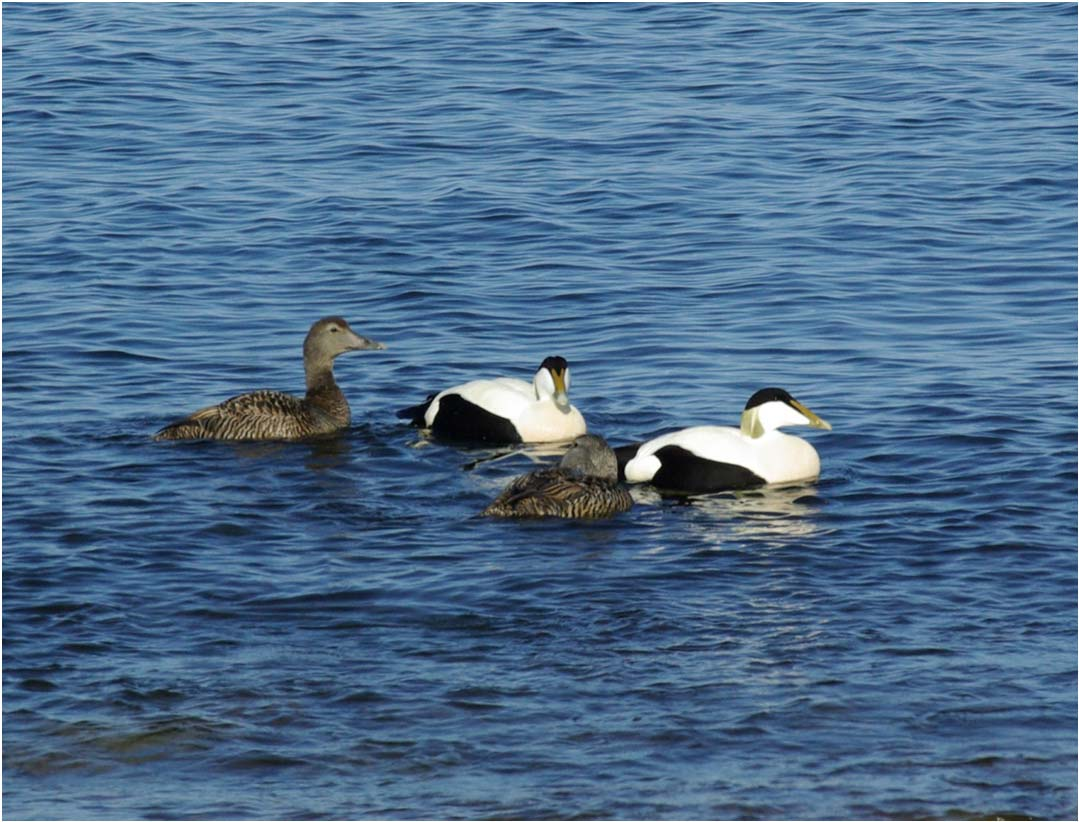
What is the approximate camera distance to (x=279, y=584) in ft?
33.5

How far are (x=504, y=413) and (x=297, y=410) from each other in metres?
1.44

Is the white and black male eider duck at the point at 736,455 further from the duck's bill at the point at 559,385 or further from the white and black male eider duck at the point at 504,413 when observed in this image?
the white and black male eider duck at the point at 504,413

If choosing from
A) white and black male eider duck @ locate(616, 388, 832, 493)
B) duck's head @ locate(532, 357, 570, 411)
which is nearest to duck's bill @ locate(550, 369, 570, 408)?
duck's head @ locate(532, 357, 570, 411)

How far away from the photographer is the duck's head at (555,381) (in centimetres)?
1269

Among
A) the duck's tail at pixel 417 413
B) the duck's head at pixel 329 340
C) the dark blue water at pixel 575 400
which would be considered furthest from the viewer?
the duck's head at pixel 329 340

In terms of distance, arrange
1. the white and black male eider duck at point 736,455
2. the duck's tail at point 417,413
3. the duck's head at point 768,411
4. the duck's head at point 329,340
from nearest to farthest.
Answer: the white and black male eider duck at point 736,455 → the duck's head at point 768,411 → the duck's tail at point 417,413 → the duck's head at point 329,340

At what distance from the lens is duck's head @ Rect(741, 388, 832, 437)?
480 inches

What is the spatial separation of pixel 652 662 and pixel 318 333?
5316mm

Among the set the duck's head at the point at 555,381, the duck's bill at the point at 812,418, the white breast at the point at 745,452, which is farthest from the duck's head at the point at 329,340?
the duck's bill at the point at 812,418

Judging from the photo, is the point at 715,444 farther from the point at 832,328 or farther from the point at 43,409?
the point at 43,409

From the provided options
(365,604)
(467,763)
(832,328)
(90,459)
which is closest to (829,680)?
(467,763)

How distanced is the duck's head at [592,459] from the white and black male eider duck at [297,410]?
214cm

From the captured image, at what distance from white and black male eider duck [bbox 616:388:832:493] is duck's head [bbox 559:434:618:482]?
0.31 metres

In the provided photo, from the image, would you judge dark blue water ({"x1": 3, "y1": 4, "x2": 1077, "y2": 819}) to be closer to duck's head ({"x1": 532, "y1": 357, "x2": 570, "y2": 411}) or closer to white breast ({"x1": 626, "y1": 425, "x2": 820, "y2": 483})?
white breast ({"x1": 626, "y1": 425, "x2": 820, "y2": 483})
